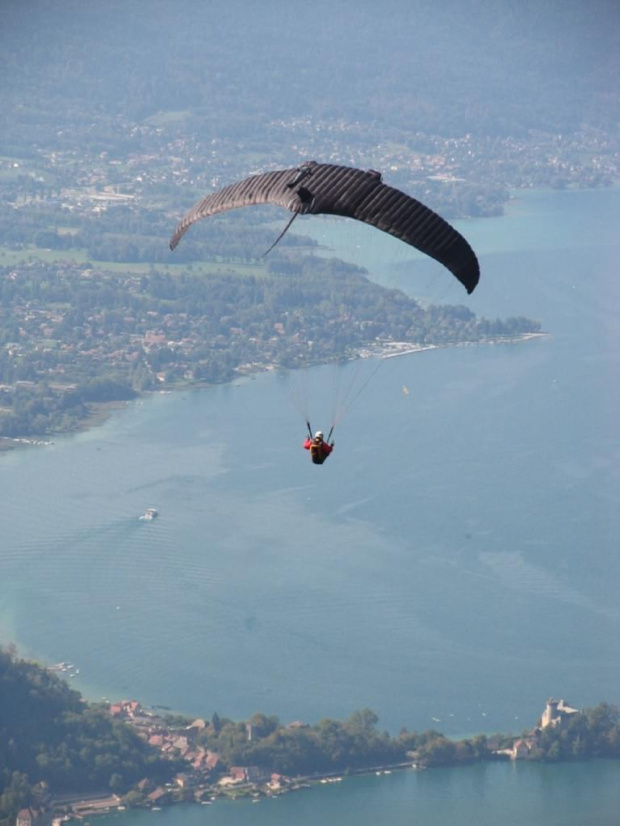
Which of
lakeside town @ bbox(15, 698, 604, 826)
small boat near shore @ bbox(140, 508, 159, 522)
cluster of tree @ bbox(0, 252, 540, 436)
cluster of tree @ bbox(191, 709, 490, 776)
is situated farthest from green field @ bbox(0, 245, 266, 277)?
cluster of tree @ bbox(191, 709, 490, 776)

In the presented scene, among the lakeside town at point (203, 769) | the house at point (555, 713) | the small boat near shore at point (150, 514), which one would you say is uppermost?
the small boat near shore at point (150, 514)

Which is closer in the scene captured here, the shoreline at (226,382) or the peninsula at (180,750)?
the peninsula at (180,750)

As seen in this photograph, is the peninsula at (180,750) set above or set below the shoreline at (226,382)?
below

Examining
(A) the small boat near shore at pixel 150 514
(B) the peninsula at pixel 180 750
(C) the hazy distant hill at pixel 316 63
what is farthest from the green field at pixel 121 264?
(B) the peninsula at pixel 180 750

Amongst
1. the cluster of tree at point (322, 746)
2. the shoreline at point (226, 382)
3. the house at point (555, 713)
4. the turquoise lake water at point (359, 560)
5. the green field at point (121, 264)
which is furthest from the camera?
the green field at point (121, 264)

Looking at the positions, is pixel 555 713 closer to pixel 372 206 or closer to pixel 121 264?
pixel 372 206

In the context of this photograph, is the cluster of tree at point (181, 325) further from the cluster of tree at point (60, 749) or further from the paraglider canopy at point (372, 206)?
the paraglider canopy at point (372, 206)
